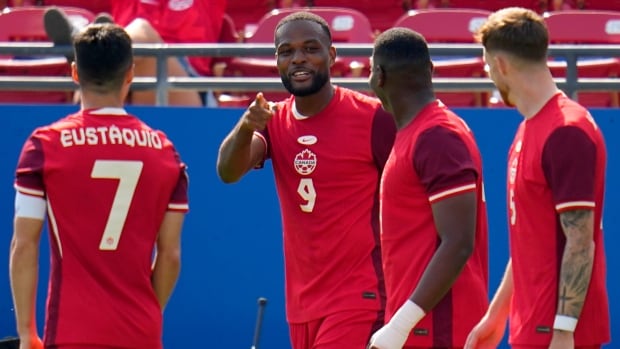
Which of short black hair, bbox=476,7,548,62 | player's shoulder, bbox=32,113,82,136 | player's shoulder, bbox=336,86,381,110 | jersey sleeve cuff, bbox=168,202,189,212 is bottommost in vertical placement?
jersey sleeve cuff, bbox=168,202,189,212

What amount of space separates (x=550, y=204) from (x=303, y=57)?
162 cm

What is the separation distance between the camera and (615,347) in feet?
27.4

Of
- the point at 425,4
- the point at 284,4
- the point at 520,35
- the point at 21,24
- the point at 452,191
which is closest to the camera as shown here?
the point at 520,35

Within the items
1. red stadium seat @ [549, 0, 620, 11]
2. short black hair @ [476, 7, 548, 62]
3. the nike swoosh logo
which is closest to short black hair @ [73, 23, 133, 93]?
the nike swoosh logo

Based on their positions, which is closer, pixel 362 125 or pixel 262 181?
pixel 362 125

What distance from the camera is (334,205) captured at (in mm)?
5848

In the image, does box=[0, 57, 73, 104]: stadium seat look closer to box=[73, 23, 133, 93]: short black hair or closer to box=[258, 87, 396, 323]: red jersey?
box=[258, 87, 396, 323]: red jersey

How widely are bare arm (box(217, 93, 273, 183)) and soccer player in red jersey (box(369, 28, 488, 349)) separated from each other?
68cm

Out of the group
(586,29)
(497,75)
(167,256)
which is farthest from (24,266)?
(586,29)

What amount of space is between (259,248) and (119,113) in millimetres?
3259

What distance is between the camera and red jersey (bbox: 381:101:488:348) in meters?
4.92

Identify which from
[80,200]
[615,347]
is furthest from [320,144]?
[615,347]

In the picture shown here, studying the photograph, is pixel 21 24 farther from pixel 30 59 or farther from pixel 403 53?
pixel 403 53

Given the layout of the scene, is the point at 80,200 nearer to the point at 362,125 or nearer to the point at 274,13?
the point at 362,125
